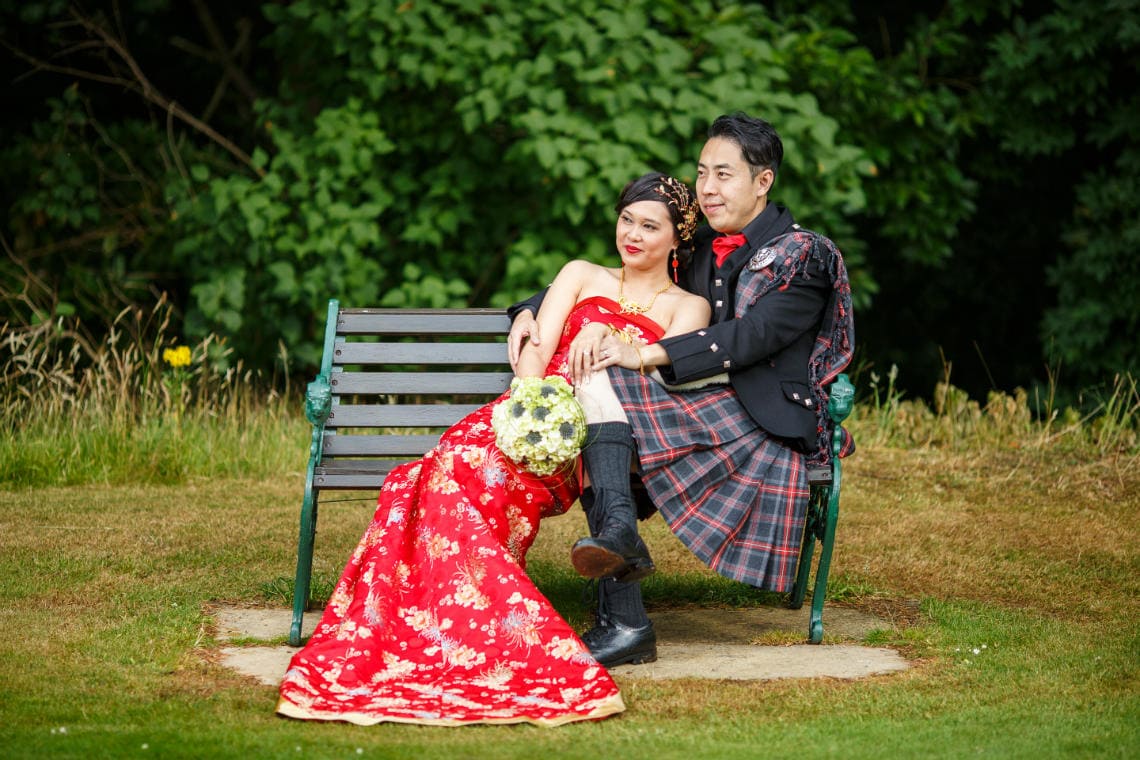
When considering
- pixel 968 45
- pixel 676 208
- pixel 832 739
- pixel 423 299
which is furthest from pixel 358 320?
pixel 968 45

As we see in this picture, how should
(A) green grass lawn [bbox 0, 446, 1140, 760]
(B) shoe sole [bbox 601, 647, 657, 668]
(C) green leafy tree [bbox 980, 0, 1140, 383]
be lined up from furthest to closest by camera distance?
(C) green leafy tree [bbox 980, 0, 1140, 383] → (B) shoe sole [bbox 601, 647, 657, 668] → (A) green grass lawn [bbox 0, 446, 1140, 760]

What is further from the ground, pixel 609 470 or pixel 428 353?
pixel 428 353

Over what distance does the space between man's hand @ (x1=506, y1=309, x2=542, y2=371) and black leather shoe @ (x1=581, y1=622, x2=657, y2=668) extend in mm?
940

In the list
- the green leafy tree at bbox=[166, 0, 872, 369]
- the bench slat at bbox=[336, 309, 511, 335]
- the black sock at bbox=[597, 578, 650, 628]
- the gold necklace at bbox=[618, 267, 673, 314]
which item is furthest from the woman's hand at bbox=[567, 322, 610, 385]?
the green leafy tree at bbox=[166, 0, 872, 369]

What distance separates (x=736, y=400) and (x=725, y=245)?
567 millimetres

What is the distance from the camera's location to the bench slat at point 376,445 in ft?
15.1

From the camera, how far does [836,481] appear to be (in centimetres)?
428

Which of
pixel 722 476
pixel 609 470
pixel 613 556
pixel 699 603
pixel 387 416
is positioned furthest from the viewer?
pixel 699 603

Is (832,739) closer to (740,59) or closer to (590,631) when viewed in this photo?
(590,631)

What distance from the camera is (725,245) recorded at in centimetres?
454

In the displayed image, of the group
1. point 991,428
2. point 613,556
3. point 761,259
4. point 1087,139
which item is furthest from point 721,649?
point 1087,139

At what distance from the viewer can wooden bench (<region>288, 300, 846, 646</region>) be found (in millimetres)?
4348

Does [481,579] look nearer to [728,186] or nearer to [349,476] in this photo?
[349,476]

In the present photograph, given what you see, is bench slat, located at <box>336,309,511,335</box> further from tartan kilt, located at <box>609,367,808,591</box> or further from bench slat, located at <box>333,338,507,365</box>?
tartan kilt, located at <box>609,367,808,591</box>
